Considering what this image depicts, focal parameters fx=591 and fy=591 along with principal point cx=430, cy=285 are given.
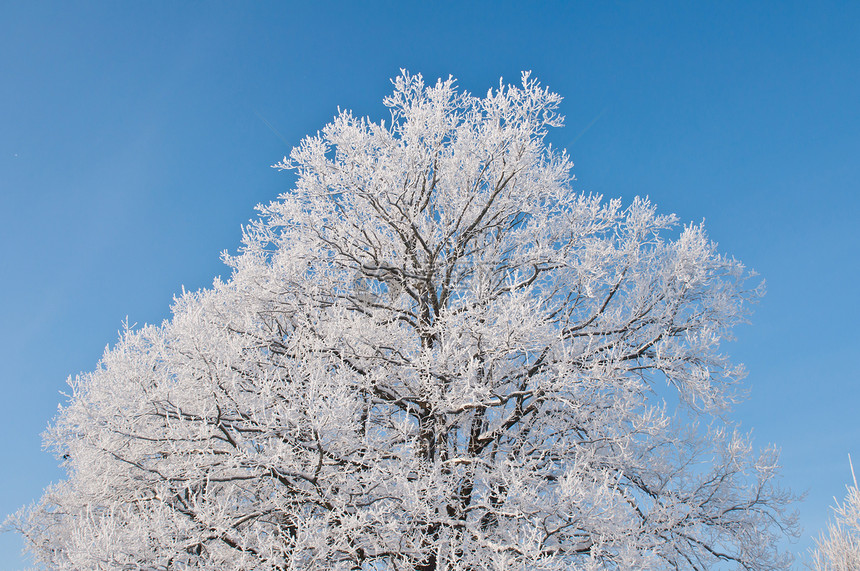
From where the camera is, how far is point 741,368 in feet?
28.7

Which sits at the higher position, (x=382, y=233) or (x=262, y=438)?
(x=382, y=233)

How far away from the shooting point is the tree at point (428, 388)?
6766 mm

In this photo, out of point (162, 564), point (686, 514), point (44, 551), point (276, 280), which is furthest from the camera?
point (44, 551)

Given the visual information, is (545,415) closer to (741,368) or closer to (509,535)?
(509,535)

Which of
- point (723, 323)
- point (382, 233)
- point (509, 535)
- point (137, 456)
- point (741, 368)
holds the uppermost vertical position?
point (382, 233)

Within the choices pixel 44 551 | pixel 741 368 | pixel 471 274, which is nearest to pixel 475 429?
pixel 471 274

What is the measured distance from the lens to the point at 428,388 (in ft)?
25.4

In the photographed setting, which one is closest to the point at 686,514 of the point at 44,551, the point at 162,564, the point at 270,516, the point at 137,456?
the point at 270,516

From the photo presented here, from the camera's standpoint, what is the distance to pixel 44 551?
40.7 feet

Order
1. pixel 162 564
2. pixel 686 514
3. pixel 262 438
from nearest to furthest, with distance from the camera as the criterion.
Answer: pixel 162 564
pixel 262 438
pixel 686 514

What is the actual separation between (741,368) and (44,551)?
45.6 feet

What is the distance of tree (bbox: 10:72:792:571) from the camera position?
6766mm

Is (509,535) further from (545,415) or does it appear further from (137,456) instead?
(137,456)

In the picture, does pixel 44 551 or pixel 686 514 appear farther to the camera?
pixel 44 551
